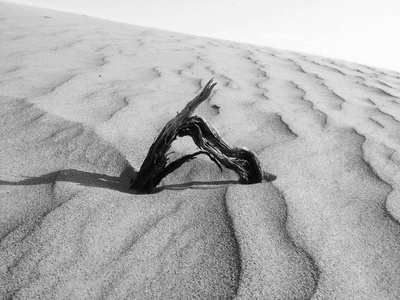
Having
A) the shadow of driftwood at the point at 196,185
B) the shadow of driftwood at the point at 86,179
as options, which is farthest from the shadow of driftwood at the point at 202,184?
the shadow of driftwood at the point at 86,179

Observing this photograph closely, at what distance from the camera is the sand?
3.86 ft

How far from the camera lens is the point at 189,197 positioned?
1611mm

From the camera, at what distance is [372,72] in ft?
15.8

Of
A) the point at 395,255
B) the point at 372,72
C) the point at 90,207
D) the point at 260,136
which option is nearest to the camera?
the point at 395,255

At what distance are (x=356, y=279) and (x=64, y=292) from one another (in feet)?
2.37

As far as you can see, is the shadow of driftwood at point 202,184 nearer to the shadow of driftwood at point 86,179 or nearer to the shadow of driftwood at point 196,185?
the shadow of driftwood at point 196,185

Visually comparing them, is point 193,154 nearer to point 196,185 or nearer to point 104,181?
point 196,185

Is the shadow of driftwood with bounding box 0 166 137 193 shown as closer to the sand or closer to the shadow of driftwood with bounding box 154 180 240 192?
the sand

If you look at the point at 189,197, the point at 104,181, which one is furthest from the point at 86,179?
the point at 189,197

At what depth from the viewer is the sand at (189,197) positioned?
3.86 ft

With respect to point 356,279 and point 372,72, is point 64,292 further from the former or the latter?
point 372,72

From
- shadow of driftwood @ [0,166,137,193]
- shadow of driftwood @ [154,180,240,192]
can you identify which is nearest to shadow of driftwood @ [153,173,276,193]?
shadow of driftwood @ [154,180,240,192]

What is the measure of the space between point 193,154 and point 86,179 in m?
0.40

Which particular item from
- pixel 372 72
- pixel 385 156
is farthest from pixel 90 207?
pixel 372 72
